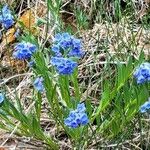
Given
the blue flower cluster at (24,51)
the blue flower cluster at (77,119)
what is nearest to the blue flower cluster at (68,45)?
the blue flower cluster at (24,51)


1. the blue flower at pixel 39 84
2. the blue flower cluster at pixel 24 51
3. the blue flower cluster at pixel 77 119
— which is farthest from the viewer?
the blue flower at pixel 39 84

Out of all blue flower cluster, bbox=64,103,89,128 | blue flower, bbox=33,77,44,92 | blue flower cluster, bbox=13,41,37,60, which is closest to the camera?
blue flower cluster, bbox=64,103,89,128

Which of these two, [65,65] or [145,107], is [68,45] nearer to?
[65,65]

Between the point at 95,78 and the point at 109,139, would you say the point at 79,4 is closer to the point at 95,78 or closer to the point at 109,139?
the point at 95,78

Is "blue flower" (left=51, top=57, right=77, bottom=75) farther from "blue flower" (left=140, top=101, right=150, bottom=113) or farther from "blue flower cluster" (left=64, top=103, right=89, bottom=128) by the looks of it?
"blue flower" (left=140, top=101, right=150, bottom=113)

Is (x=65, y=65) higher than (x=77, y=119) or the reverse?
higher

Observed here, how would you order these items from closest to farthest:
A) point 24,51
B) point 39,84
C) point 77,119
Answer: point 77,119 → point 24,51 → point 39,84

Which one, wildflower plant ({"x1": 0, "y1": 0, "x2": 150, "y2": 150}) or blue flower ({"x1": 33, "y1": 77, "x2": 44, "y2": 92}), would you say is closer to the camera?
wildflower plant ({"x1": 0, "y1": 0, "x2": 150, "y2": 150})

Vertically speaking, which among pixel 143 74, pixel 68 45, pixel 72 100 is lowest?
pixel 72 100

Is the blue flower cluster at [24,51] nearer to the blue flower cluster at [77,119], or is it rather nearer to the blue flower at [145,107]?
the blue flower cluster at [77,119]

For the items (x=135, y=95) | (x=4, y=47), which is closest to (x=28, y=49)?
(x=135, y=95)

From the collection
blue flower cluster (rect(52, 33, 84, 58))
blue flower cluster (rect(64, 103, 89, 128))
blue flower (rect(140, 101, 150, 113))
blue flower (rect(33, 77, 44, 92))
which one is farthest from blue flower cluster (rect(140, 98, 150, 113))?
blue flower (rect(33, 77, 44, 92))

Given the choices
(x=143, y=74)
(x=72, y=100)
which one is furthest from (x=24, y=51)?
(x=143, y=74)
